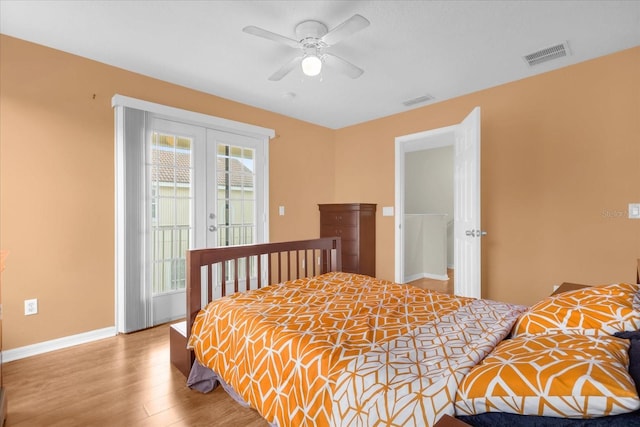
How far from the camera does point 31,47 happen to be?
2.37 m

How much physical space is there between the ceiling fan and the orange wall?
1.57 m

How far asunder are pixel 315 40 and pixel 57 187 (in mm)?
2323

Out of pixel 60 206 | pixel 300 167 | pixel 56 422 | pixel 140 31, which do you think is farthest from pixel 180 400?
pixel 300 167

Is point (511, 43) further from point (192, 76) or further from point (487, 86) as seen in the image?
point (192, 76)

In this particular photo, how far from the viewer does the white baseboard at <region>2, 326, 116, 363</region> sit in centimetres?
228

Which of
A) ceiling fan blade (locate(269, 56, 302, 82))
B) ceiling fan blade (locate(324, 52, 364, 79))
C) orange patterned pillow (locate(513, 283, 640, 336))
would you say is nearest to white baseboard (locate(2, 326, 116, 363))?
ceiling fan blade (locate(269, 56, 302, 82))

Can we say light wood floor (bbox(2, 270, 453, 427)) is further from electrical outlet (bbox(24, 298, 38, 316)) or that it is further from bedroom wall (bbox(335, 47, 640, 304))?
bedroom wall (bbox(335, 47, 640, 304))

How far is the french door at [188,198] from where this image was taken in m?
2.98

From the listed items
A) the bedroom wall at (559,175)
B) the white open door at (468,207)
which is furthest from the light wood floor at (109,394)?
the bedroom wall at (559,175)

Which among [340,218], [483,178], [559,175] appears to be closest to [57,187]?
[340,218]

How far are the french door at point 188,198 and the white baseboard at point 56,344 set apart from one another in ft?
1.28

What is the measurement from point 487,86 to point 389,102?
1018 mm

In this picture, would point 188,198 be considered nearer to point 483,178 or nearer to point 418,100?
point 418,100

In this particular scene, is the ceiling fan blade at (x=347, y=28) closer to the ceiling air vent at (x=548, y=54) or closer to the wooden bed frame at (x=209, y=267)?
the wooden bed frame at (x=209, y=267)
